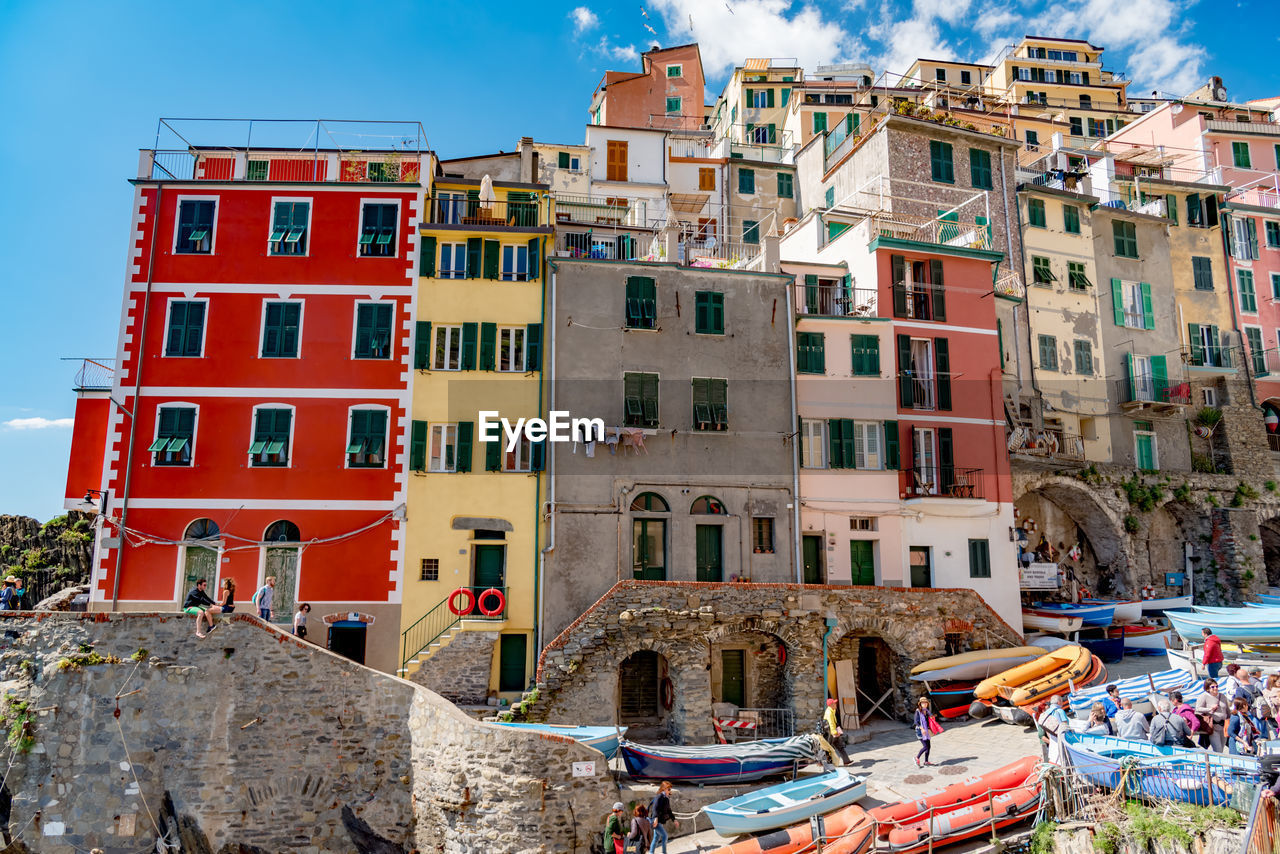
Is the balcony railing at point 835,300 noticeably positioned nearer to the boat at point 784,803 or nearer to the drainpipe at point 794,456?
the drainpipe at point 794,456

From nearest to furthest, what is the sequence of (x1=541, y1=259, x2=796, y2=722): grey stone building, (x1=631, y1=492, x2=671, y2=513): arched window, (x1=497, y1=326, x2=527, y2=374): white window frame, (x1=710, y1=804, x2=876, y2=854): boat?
1. (x1=710, y1=804, x2=876, y2=854): boat
2. (x1=541, y1=259, x2=796, y2=722): grey stone building
3. (x1=631, y1=492, x2=671, y2=513): arched window
4. (x1=497, y1=326, x2=527, y2=374): white window frame

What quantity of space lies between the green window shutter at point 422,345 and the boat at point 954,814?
60.3 feet

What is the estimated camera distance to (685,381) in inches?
1176

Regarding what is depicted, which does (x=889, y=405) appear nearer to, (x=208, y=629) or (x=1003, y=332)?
(x=1003, y=332)

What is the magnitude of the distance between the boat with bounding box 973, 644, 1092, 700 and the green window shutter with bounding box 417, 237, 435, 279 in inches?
843

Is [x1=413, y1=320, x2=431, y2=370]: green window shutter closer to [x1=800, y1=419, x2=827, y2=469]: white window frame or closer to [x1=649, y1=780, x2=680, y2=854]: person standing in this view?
[x1=800, y1=419, x2=827, y2=469]: white window frame

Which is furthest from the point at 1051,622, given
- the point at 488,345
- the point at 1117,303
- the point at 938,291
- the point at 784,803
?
the point at 488,345

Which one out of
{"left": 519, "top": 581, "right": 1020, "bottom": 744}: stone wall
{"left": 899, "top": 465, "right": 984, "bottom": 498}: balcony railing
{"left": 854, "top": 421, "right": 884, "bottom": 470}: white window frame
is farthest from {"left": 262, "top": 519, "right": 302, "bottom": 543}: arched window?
{"left": 899, "top": 465, "right": 984, "bottom": 498}: balcony railing

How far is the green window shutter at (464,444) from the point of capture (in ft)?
92.6

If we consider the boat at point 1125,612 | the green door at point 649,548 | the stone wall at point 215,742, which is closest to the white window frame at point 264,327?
the stone wall at point 215,742

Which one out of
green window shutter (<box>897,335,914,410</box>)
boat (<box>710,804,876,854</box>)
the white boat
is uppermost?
green window shutter (<box>897,335,914,410</box>)

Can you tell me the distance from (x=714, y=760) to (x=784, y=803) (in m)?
2.47

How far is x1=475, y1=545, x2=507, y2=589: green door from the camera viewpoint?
27.7 metres

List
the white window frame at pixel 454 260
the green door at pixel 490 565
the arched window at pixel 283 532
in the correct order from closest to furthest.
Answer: the arched window at pixel 283 532
the green door at pixel 490 565
the white window frame at pixel 454 260
